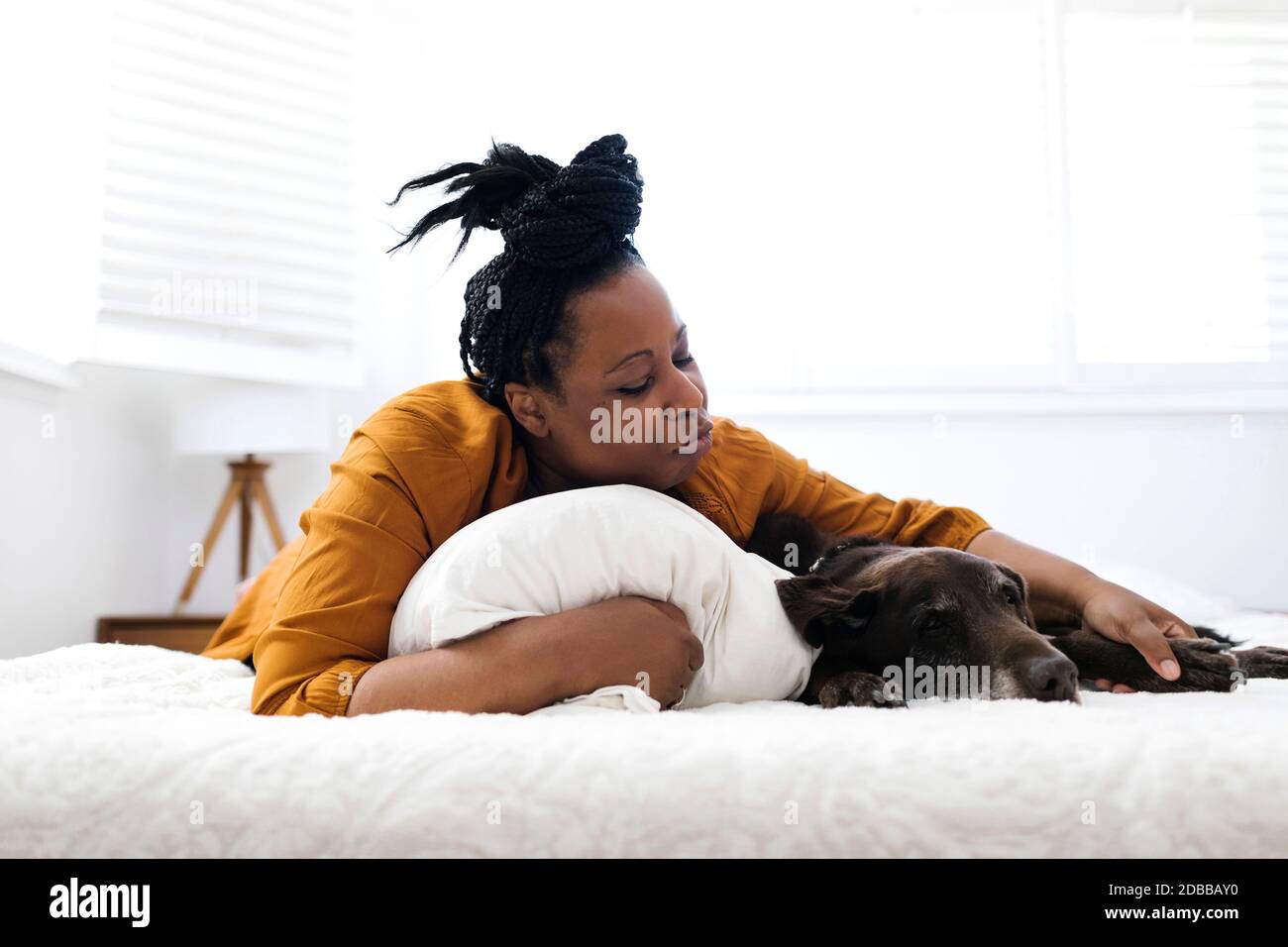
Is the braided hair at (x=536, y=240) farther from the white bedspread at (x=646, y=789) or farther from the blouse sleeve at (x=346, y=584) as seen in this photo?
the white bedspread at (x=646, y=789)

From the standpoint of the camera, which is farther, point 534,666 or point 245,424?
point 245,424

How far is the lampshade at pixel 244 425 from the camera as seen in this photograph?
3.29 metres

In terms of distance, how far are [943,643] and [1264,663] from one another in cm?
52

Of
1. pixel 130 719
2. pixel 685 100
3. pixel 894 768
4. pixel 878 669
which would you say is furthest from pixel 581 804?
pixel 685 100

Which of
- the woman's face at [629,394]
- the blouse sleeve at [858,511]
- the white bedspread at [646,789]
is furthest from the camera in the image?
the blouse sleeve at [858,511]

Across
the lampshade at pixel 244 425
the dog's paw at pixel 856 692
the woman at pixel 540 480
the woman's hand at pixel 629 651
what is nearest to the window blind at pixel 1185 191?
the woman at pixel 540 480

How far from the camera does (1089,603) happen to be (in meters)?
1.33

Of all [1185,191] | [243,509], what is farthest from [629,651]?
[1185,191]

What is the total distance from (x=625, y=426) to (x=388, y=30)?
343 cm

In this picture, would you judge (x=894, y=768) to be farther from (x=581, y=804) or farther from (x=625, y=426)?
(x=625, y=426)

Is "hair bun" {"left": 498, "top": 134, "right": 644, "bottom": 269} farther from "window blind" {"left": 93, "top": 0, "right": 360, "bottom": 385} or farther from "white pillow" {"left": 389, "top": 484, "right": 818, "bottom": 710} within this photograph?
"window blind" {"left": 93, "top": 0, "right": 360, "bottom": 385}

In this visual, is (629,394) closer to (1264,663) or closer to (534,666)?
(534,666)

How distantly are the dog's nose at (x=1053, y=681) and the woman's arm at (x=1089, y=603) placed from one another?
0.26 metres

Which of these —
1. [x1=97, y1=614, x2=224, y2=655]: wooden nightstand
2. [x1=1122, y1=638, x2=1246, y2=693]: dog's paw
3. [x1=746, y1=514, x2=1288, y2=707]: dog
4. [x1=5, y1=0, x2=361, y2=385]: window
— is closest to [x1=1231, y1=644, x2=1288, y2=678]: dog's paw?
[x1=746, y1=514, x2=1288, y2=707]: dog
